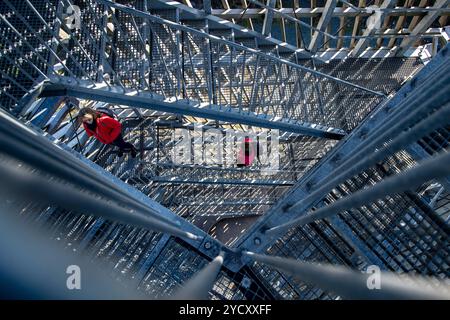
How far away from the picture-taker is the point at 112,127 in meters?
7.23

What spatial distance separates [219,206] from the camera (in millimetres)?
11336

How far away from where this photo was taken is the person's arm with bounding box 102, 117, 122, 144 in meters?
7.11

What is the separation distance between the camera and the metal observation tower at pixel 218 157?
1.84 m

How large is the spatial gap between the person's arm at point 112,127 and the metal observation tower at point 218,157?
0.38 m

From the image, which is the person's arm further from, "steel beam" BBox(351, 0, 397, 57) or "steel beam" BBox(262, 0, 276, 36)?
"steel beam" BBox(351, 0, 397, 57)

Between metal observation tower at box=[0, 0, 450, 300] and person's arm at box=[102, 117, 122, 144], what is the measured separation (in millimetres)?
381
